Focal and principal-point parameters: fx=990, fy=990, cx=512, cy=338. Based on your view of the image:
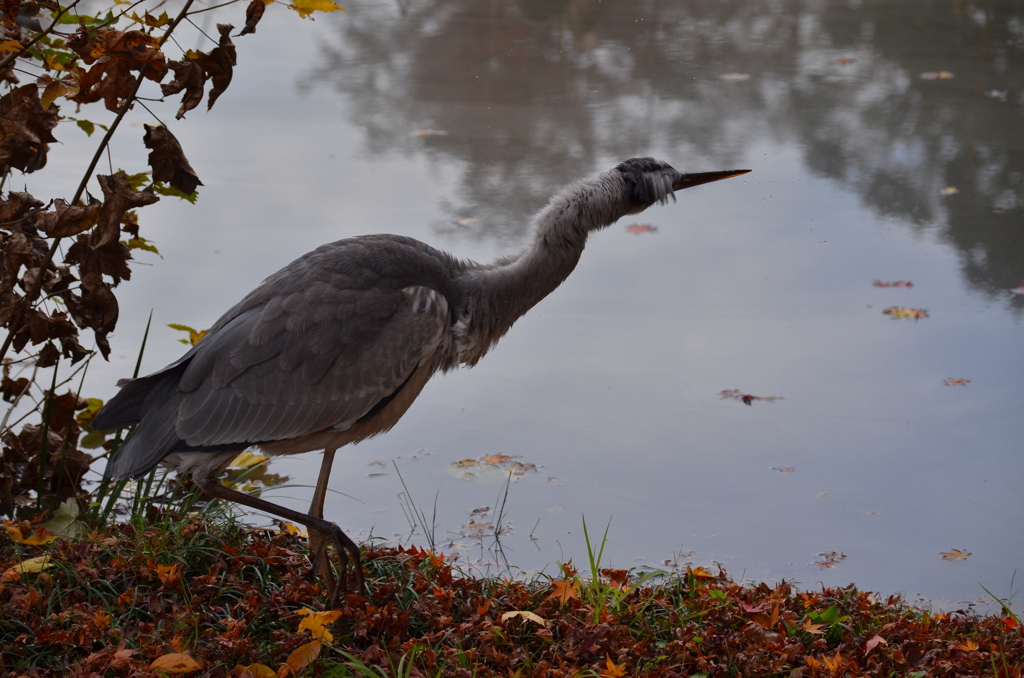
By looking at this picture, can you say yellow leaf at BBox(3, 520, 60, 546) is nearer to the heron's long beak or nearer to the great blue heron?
the great blue heron

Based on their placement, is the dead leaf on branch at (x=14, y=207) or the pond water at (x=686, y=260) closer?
the dead leaf on branch at (x=14, y=207)

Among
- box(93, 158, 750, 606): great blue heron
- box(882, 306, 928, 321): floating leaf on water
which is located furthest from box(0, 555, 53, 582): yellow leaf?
box(882, 306, 928, 321): floating leaf on water

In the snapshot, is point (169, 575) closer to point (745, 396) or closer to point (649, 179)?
point (649, 179)

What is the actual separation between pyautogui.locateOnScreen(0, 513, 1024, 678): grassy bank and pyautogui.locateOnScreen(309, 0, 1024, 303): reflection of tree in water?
128 inches

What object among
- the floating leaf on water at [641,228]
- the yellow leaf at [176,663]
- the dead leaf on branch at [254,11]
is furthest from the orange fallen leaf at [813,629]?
the floating leaf on water at [641,228]

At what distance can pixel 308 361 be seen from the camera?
3502mm

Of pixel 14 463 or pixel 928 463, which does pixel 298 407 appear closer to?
pixel 14 463

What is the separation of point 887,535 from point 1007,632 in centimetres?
91

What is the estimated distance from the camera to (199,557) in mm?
3617

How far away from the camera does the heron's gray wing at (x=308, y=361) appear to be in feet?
11.4

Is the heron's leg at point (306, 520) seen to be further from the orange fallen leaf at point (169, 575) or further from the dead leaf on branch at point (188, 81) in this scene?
the dead leaf on branch at point (188, 81)

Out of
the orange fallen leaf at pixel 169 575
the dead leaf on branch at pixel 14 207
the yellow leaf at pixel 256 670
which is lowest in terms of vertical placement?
the yellow leaf at pixel 256 670

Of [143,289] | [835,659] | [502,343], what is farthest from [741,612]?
[143,289]

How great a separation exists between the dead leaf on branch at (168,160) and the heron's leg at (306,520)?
1.01 m
